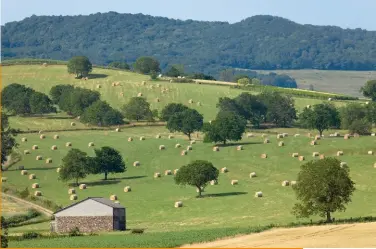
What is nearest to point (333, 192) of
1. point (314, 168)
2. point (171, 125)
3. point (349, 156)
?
point (314, 168)

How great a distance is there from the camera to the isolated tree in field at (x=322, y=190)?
82.1 m

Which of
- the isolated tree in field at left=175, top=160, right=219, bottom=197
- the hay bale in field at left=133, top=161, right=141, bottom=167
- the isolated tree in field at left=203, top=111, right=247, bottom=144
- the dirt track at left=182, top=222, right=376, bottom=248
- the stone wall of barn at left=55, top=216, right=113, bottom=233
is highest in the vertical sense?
the isolated tree in field at left=203, top=111, right=247, bottom=144

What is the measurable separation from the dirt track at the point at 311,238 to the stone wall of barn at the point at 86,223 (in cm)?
1474

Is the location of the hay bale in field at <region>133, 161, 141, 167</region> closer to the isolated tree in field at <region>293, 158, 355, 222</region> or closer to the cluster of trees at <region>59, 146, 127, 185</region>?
the cluster of trees at <region>59, 146, 127, 185</region>

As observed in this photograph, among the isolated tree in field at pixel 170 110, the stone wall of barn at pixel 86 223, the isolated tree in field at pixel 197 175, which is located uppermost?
the isolated tree in field at pixel 170 110

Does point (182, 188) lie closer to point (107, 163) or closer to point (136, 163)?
point (107, 163)

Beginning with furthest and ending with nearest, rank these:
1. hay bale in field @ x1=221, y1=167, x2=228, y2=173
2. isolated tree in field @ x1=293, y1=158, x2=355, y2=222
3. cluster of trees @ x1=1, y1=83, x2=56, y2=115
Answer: cluster of trees @ x1=1, y1=83, x2=56, y2=115, hay bale in field @ x1=221, y1=167, x2=228, y2=173, isolated tree in field @ x1=293, y1=158, x2=355, y2=222

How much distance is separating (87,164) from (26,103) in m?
63.6

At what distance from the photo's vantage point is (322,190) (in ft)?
272

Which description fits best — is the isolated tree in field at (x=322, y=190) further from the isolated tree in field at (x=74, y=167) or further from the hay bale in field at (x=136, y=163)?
the hay bale in field at (x=136, y=163)

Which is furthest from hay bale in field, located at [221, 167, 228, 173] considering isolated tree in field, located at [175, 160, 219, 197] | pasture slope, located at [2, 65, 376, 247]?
isolated tree in field, located at [175, 160, 219, 197]

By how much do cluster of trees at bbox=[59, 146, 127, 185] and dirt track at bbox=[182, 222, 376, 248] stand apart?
39.2 metres

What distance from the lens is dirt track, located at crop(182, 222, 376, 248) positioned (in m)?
65.8

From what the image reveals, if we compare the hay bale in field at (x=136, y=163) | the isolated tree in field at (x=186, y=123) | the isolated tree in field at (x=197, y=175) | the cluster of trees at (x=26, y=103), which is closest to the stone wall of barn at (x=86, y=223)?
the isolated tree in field at (x=197, y=175)
